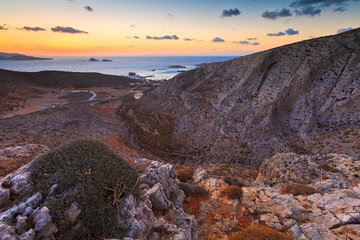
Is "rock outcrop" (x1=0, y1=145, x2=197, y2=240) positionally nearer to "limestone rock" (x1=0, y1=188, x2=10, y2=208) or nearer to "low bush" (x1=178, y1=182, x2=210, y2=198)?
"limestone rock" (x1=0, y1=188, x2=10, y2=208)

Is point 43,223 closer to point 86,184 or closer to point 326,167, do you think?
point 86,184

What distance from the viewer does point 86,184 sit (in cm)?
583

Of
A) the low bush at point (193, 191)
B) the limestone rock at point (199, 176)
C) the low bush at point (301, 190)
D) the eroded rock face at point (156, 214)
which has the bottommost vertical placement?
the limestone rock at point (199, 176)

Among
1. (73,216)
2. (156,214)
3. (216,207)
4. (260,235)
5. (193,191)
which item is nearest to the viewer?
(73,216)

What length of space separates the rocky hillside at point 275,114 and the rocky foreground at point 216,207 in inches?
317

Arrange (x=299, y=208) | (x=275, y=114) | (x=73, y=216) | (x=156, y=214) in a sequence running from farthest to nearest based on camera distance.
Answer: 1. (x=275, y=114)
2. (x=299, y=208)
3. (x=156, y=214)
4. (x=73, y=216)

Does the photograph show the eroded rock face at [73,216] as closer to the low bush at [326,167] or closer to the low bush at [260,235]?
the low bush at [260,235]

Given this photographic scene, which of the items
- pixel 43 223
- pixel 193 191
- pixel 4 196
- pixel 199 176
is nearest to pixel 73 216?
pixel 43 223

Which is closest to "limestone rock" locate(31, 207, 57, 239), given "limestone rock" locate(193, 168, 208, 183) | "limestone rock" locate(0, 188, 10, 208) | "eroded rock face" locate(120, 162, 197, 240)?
"limestone rock" locate(0, 188, 10, 208)

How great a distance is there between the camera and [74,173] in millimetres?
6074

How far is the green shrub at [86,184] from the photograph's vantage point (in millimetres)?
5223

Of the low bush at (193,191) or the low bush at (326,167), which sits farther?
the low bush at (326,167)

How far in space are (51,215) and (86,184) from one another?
3.81ft

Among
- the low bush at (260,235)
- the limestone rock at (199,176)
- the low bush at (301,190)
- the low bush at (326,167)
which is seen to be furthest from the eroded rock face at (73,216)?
the low bush at (326,167)
